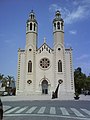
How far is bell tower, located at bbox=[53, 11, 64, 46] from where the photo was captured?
50222 mm

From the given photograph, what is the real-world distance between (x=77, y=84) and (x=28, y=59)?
23.2 metres

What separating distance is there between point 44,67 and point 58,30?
419 inches

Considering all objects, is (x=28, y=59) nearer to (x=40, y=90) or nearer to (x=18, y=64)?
(x=18, y=64)

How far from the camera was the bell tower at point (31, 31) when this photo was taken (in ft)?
166

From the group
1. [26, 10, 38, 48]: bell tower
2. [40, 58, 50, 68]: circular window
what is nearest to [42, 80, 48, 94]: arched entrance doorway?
[40, 58, 50, 68]: circular window

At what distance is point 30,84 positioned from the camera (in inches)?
1873

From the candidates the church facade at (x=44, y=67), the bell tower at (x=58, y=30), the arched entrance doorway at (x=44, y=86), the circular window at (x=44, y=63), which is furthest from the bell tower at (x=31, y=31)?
the arched entrance doorway at (x=44, y=86)

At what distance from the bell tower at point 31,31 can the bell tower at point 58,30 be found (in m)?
5.23

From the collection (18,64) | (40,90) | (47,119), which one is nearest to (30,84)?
(40,90)

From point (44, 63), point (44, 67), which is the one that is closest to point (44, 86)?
point (44, 67)

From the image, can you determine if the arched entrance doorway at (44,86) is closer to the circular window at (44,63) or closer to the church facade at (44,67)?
the church facade at (44,67)

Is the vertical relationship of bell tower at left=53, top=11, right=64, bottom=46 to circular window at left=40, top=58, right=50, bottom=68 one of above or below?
above

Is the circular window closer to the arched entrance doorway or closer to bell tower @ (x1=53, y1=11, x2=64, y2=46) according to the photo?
the arched entrance doorway

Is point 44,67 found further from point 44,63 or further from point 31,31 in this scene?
point 31,31
